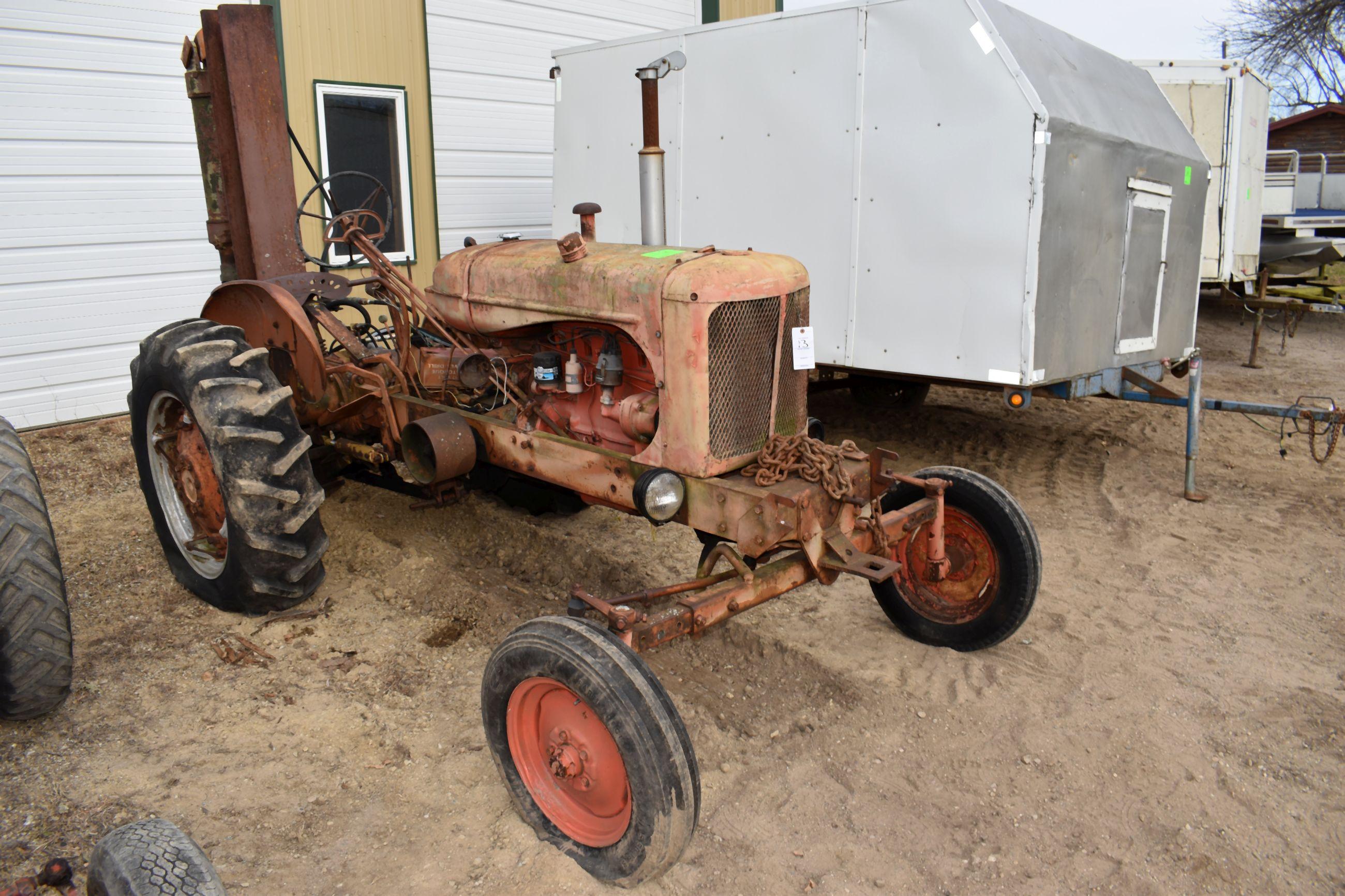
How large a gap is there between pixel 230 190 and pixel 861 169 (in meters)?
3.01

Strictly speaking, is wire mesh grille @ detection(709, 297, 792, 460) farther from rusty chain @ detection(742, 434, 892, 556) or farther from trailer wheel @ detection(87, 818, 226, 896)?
trailer wheel @ detection(87, 818, 226, 896)

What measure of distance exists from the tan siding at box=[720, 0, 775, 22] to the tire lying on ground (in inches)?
312

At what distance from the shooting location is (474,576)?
13.3 ft

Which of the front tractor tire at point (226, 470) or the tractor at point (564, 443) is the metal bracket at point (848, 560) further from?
the front tractor tire at point (226, 470)

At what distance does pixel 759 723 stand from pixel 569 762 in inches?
32.3

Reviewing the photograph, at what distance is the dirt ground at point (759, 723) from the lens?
241 centimetres

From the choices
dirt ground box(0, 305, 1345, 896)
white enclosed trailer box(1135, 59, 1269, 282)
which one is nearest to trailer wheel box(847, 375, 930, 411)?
dirt ground box(0, 305, 1345, 896)

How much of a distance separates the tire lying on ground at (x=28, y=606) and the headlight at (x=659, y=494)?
1.69m

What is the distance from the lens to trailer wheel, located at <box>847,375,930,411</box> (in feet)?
22.9

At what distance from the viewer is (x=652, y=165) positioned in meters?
3.54

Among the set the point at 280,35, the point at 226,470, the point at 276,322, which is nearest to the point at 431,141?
the point at 280,35

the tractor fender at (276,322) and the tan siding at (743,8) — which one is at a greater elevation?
the tan siding at (743,8)

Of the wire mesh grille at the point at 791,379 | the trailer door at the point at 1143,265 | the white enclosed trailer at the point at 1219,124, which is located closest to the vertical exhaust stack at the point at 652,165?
the wire mesh grille at the point at 791,379

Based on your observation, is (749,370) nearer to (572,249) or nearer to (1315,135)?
(572,249)
